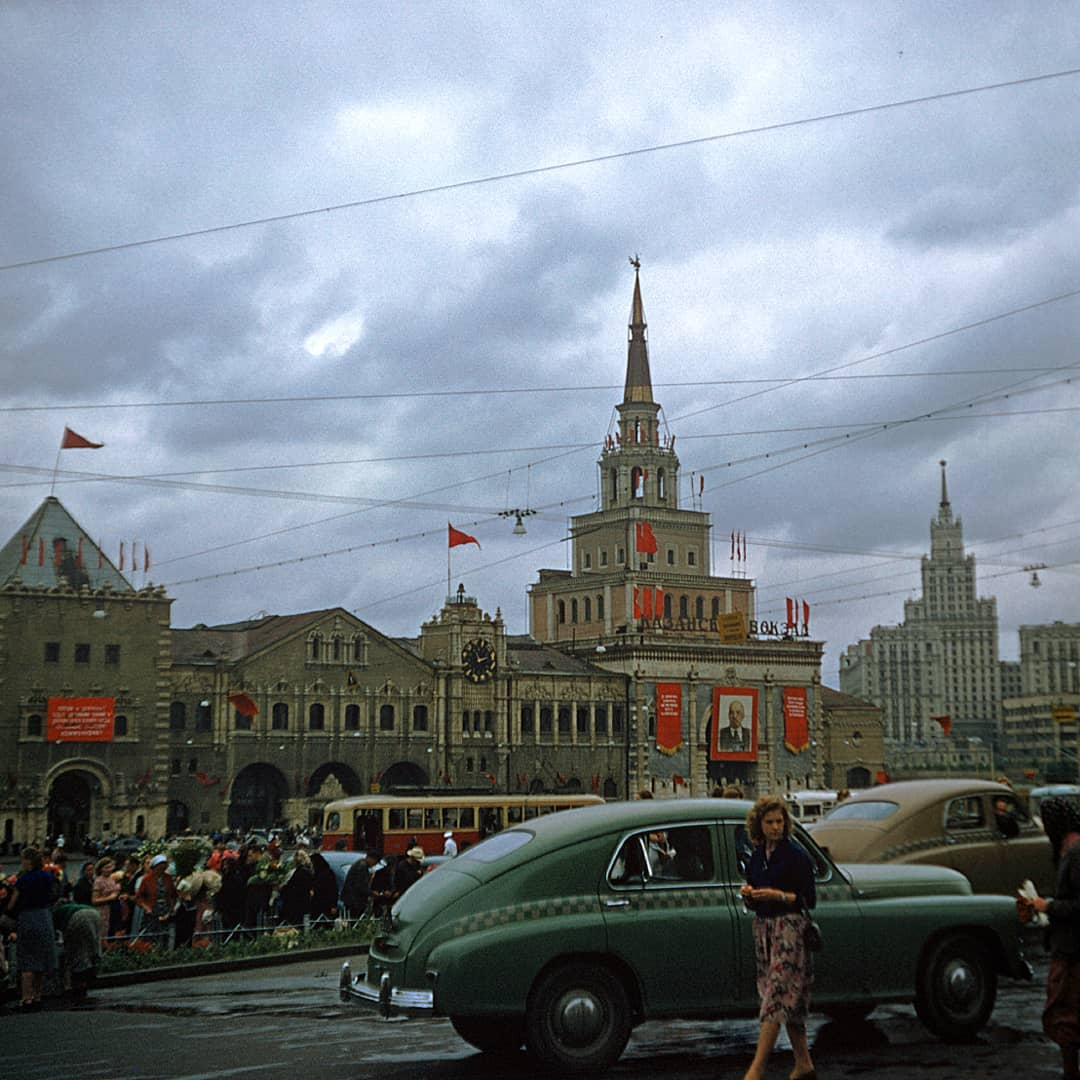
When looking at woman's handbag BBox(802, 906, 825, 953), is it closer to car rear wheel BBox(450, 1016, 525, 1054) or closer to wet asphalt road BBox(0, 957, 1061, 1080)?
wet asphalt road BBox(0, 957, 1061, 1080)

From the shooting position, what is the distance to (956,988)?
10.9m

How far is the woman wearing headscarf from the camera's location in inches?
328

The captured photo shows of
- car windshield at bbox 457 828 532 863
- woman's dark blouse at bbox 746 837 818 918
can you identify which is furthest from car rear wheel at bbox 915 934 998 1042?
car windshield at bbox 457 828 532 863

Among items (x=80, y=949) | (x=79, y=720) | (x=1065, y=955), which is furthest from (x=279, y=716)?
(x=1065, y=955)

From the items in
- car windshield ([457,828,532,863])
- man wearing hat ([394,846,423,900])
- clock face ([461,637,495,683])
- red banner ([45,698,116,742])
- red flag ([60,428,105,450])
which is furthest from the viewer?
clock face ([461,637,495,683])

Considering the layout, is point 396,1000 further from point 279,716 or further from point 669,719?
point 669,719

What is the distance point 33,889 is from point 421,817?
29895 mm

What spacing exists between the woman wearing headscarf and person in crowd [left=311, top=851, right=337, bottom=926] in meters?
13.9

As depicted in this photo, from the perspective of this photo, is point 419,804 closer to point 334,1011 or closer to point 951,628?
point 334,1011

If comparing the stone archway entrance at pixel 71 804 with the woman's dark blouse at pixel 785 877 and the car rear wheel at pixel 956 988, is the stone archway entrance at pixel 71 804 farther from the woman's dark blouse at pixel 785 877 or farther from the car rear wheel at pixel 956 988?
the woman's dark blouse at pixel 785 877

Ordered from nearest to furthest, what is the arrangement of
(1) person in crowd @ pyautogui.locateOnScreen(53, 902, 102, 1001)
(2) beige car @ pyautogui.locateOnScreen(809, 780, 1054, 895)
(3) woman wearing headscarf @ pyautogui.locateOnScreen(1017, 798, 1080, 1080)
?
1. (3) woman wearing headscarf @ pyautogui.locateOnScreen(1017, 798, 1080, 1080)
2. (1) person in crowd @ pyautogui.locateOnScreen(53, 902, 102, 1001)
3. (2) beige car @ pyautogui.locateOnScreen(809, 780, 1054, 895)

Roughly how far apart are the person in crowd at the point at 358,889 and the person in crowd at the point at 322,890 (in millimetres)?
602

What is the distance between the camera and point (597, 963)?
999 cm

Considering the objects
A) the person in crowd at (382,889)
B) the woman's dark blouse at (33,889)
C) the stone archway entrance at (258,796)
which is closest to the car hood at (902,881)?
the woman's dark blouse at (33,889)
